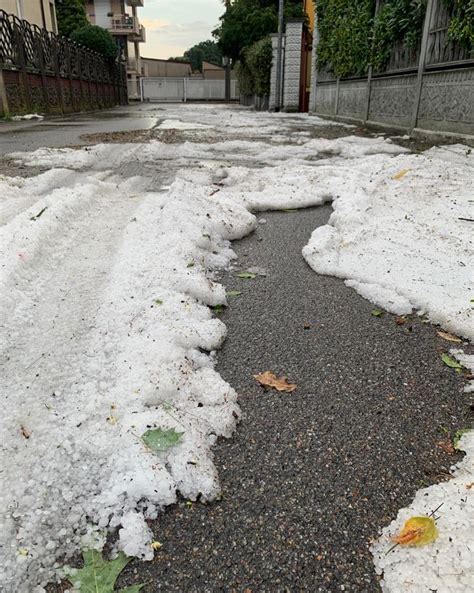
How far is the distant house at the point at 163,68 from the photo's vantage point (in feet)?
163

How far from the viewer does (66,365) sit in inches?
56.3

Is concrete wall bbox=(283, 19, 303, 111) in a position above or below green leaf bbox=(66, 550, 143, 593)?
above

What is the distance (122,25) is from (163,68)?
42.1ft

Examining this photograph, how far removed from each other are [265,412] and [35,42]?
14.1 metres

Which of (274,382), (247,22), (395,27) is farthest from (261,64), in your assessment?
(274,382)

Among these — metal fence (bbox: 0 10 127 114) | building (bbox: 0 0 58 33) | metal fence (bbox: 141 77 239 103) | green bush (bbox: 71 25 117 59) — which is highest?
building (bbox: 0 0 58 33)

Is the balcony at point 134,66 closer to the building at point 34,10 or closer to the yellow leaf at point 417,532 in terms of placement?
the building at point 34,10

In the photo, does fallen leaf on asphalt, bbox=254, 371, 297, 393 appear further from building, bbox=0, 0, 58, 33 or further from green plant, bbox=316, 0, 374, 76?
building, bbox=0, 0, 58, 33

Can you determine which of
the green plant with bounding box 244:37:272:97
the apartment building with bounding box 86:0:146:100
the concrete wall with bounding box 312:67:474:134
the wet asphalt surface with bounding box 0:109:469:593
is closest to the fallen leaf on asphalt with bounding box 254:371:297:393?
the wet asphalt surface with bounding box 0:109:469:593

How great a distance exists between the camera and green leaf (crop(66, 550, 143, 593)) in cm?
86

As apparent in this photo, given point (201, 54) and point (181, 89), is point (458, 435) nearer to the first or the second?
point (181, 89)

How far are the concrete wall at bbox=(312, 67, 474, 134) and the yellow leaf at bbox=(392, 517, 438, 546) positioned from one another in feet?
19.1

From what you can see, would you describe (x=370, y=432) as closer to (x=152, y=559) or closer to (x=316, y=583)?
(x=316, y=583)

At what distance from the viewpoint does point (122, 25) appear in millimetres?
39062
